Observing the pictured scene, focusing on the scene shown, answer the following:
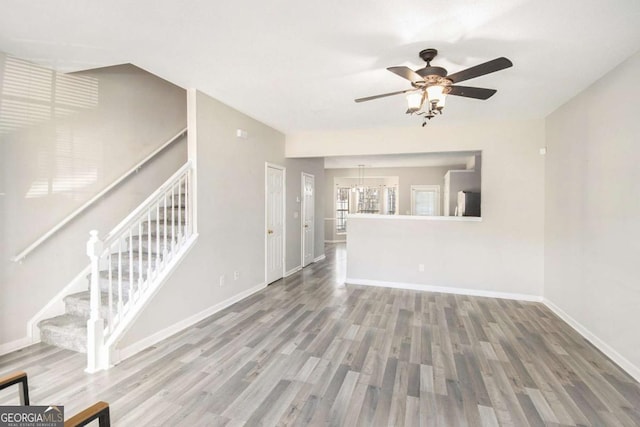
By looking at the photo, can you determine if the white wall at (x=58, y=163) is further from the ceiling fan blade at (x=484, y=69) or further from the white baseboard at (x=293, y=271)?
the ceiling fan blade at (x=484, y=69)

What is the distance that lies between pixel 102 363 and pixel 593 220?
16.3ft

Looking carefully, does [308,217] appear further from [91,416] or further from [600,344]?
[91,416]

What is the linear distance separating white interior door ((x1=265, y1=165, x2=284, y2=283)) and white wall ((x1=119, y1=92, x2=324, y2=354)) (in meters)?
0.17

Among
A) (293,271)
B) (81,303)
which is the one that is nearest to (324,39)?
(81,303)

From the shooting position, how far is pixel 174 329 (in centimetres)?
337

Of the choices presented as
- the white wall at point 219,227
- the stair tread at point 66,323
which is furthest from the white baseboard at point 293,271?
the stair tread at point 66,323

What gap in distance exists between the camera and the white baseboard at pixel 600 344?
8.52 feet

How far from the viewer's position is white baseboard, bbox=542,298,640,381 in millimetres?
2596

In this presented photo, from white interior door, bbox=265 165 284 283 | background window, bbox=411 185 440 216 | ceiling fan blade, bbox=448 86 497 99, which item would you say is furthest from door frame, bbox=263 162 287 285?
background window, bbox=411 185 440 216

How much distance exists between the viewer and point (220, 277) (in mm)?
4125

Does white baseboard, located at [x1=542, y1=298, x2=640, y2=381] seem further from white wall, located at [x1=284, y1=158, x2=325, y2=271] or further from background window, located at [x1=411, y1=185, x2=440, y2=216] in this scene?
background window, located at [x1=411, y1=185, x2=440, y2=216]

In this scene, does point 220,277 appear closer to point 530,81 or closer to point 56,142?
point 56,142

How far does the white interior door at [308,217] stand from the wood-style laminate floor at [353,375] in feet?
9.99

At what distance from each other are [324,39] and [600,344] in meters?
3.93
